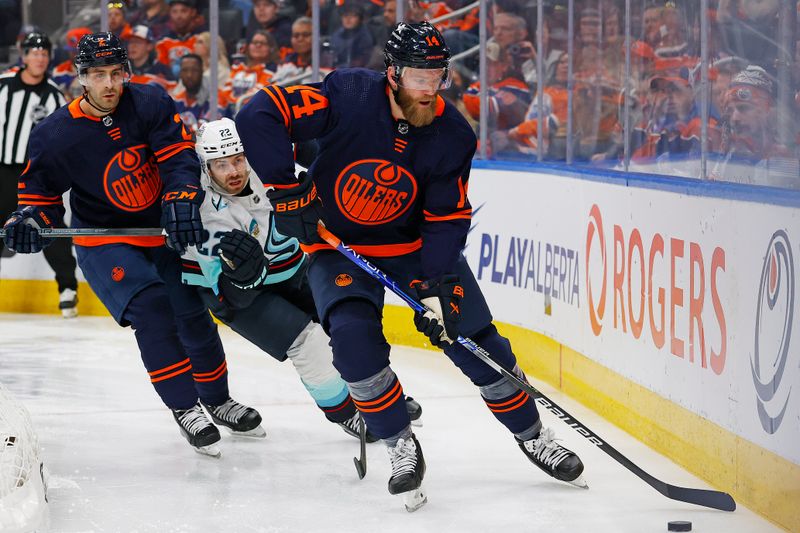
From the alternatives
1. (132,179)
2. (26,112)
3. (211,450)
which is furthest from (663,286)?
(26,112)

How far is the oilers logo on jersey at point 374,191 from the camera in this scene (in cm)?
320

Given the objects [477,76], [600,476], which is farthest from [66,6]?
[600,476]

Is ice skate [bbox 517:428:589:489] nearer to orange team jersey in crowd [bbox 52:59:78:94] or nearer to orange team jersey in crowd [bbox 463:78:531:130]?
orange team jersey in crowd [bbox 463:78:531:130]

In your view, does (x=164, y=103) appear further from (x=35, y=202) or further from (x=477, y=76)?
(x=477, y=76)

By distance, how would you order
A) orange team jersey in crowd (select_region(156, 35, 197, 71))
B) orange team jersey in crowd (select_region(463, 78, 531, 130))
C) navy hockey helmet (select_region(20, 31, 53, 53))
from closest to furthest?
orange team jersey in crowd (select_region(463, 78, 531, 130)), navy hockey helmet (select_region(20, 31, 53, 53)), orange team jersey in crowd (select_region(156, 35, 197, 71))

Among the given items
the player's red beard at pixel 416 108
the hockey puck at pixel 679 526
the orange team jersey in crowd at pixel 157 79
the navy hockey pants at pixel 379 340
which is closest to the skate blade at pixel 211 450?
the navy hockey pants at pixel 379 340

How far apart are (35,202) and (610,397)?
1844mm

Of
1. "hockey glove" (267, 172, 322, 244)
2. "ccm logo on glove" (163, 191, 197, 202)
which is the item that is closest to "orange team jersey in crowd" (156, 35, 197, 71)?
"ccm logo on glove" (163, 191, 197, 202)

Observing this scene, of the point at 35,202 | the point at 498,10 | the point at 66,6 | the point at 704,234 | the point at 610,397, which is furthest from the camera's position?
the point at 66,6

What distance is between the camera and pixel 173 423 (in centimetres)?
423

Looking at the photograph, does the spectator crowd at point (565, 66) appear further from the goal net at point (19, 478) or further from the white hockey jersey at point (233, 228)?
the goal net at point (19, 478)

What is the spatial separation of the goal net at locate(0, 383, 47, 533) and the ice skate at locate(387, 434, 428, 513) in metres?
0.83

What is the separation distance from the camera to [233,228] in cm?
373

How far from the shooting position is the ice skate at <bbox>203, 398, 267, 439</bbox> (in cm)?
398
